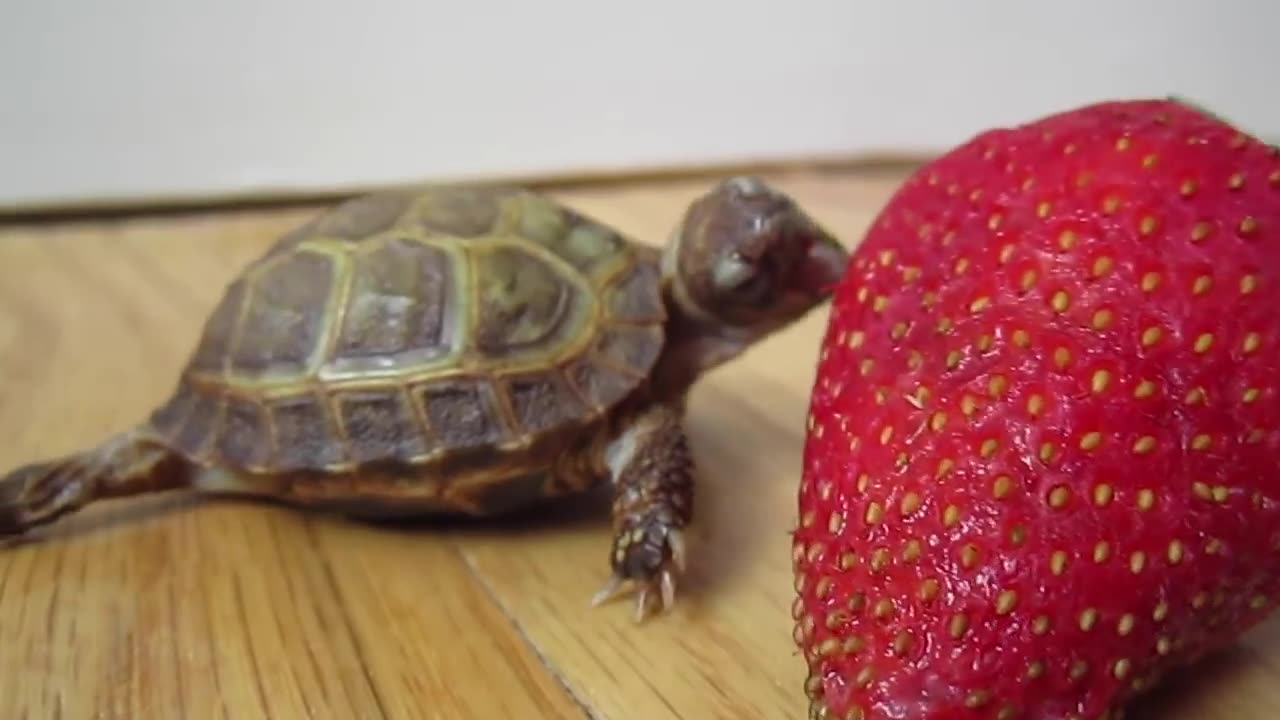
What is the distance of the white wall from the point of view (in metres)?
1.60

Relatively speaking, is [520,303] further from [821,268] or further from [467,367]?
[821,268]

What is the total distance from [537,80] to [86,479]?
1.10 m

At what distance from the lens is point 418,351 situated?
76 cm

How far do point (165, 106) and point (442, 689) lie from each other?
4.04 feet

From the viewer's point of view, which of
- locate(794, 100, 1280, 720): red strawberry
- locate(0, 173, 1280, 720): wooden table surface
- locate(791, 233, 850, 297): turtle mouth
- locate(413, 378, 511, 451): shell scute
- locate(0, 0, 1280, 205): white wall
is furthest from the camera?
locate(0, 0, 1280, 205): white wall

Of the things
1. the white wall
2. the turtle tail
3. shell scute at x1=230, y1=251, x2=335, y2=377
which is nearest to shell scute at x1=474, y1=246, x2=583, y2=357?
shell scute at x1=230, y1=251, x2=335, y2=377

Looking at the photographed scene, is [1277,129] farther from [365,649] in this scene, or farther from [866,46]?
[365,649]

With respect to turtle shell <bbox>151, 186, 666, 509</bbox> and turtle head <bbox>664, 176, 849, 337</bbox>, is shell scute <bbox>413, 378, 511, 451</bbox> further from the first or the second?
turtle head <bbox>664, 176, 849, 337</bbox>

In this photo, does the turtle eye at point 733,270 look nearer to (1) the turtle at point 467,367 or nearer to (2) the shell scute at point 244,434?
(1) the turtle at point 467,367

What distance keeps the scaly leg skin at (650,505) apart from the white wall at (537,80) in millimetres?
1046

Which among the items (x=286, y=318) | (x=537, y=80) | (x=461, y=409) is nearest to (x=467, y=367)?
(x=461, y=409)

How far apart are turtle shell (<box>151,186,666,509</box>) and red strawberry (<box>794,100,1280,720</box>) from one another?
0.25 meters

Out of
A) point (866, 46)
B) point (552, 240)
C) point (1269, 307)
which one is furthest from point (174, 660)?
point (866, 46)

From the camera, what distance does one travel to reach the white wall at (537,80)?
5.26ft
